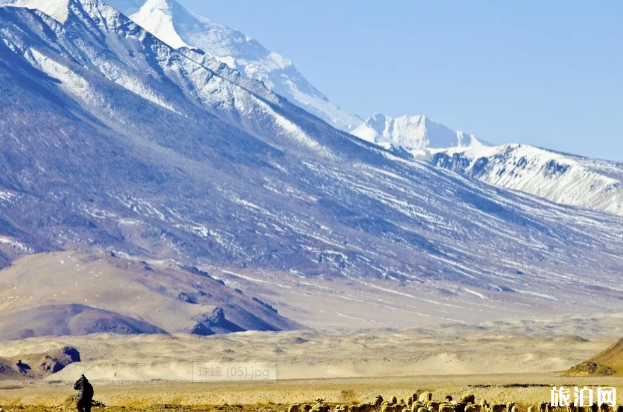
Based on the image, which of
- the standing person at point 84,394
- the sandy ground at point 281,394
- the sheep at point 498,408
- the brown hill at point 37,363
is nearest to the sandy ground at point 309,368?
the sandy ground at point 281,394

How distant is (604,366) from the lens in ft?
260

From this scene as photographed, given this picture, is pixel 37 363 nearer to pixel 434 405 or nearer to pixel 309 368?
pixel 309 368

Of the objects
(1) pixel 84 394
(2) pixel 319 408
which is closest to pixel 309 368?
A: (2) pixel 319 408

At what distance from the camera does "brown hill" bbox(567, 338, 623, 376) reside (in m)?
77.7

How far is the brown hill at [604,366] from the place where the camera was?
77688 mm

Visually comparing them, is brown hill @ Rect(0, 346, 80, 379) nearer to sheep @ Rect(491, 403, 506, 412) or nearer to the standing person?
sheep @ Rect(491, 403, 506, 412)

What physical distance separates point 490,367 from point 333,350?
161ft

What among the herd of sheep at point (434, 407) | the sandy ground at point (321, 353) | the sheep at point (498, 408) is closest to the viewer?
the herd of sheep at point (434, 407)

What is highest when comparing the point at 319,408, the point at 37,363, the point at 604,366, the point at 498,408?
the point at 604,366

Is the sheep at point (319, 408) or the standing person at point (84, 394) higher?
the sheep at point (319, 408)

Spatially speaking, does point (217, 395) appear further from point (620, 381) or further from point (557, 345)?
point (557, 345)

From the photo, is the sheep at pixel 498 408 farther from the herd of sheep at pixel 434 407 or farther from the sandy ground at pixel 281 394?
the sandy ground at pixel 281 394

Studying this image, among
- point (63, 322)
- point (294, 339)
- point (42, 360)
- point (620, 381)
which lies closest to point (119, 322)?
point (63, 322)

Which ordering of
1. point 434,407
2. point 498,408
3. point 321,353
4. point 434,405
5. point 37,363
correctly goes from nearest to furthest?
point 434,407 < point 434,405 < point 498,408 < point 37,363 < point 321,353
